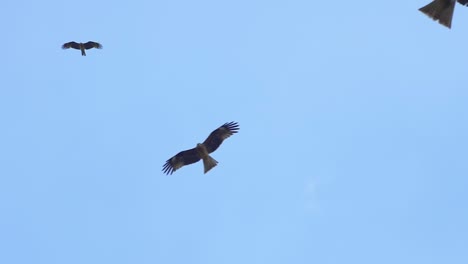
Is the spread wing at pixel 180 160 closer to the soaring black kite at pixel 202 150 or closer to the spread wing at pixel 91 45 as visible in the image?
the soaring black kite at pixel 202 150

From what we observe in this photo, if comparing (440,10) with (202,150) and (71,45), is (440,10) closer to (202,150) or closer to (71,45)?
(202,150)

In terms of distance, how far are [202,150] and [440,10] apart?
9309mm

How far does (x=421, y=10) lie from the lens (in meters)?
11.7

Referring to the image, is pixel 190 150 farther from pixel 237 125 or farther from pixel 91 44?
pixel 91 44

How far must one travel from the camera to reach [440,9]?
11.7 meters

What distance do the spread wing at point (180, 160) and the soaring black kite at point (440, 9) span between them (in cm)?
942

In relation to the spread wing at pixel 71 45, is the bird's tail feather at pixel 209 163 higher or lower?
lower

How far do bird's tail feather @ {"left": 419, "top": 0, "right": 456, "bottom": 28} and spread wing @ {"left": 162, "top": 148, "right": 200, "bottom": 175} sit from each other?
942 centimetres

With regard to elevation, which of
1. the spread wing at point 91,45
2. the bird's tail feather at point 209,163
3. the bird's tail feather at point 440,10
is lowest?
the bird's tail feather at point 440,10

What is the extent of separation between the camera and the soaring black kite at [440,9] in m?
11.5

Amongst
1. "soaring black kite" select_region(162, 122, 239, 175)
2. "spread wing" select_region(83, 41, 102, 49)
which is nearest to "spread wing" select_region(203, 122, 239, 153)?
"soaring black kite" select_region(162, 122, 239, 175)

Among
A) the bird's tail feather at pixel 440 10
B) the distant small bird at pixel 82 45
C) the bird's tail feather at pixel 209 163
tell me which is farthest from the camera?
the distant small bird at pixel 82 45

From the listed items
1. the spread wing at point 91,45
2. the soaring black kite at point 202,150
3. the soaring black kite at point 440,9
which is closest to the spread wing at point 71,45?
the spread wing at point 91,45

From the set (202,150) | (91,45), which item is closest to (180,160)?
(202,150)
